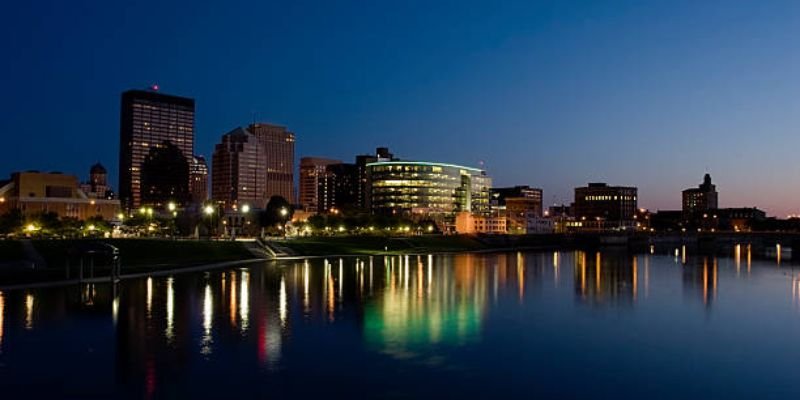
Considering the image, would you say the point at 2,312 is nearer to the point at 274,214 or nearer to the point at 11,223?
the point at 11,223

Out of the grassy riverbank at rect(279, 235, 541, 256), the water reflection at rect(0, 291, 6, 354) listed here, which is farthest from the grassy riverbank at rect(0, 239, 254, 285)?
the grassy riverbank at rect(279, 235, 541, 256)

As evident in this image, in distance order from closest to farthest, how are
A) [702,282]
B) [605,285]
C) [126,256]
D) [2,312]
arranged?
1. [2,312]
2. [605,285]
3. [702,282]
4. [126,256]

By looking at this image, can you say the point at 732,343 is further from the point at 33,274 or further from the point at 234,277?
the point at 33,274

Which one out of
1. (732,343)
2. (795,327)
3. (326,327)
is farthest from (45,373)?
(795,327)

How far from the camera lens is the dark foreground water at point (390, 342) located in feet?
85.6

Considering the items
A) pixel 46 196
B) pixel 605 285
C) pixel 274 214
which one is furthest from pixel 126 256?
pixel 46 196

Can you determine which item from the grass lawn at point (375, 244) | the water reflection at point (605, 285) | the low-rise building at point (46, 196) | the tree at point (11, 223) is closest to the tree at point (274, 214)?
the grass lawn at point (375, 244)

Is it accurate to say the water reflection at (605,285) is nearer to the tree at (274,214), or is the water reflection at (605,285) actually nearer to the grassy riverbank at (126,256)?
the grassy riverbank at (126,256)

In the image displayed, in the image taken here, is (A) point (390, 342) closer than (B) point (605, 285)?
Yes

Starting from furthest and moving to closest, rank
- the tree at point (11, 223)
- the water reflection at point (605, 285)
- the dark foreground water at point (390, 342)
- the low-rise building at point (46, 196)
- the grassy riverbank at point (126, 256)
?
the low-rise building at point (46, 196) → the tree at point (11, 223) → the grassy riverbank at point (126, 256) → the water reflection at point (605, 285) → the dark foreground water at point (390, 342)

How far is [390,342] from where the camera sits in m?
34.7

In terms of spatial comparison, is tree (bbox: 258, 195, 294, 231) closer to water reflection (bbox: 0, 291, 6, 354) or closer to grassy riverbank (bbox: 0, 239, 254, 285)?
grassy riverbank (bbox: 0, 239, 254, 285)

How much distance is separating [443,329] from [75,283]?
116 ft

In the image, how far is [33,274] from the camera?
189 feet
